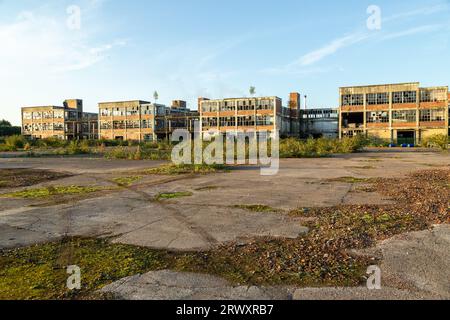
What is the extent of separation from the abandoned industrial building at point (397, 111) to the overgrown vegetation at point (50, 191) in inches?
2429

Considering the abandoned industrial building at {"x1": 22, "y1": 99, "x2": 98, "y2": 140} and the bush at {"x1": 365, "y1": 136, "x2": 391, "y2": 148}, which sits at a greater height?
the abandoned industrial building at {"x1": 22, "y1": 99, "x2": 98, "y2": 140}

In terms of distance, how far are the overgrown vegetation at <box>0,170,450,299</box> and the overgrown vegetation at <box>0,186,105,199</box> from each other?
6070 millimetres

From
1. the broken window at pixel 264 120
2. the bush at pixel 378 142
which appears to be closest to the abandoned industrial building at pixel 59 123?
the broken window at pixel 264 120

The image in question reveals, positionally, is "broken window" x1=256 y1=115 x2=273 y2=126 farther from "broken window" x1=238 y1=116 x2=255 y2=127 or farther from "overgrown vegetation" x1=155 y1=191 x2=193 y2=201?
"overgrown vegetation" x1=155 y1=191 x2=193 y2=201

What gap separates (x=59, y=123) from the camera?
311 ft

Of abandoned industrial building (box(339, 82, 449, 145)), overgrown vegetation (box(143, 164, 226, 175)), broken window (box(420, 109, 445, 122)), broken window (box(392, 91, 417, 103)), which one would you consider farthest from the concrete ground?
broken window (box(392, 91, 417, 103))

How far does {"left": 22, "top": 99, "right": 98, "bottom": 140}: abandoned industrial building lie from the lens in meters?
94.5

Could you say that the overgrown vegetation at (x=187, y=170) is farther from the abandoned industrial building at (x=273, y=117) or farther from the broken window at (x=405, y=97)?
the broken window at (x=405, y=97)

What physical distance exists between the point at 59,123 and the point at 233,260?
100772 millimetres

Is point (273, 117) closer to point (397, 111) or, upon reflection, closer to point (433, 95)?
point (397, 111)

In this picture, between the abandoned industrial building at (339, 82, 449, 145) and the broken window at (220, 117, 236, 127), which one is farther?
the broken window at (220, 117, 236, 127)

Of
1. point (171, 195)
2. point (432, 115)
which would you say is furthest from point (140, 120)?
point (171, 195)

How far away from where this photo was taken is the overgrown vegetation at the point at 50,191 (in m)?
11.5

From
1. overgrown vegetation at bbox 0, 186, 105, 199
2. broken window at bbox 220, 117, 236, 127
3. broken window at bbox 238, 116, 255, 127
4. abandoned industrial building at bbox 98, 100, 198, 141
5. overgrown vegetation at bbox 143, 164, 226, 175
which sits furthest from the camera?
abandoned industrial building at bbox 98, 100, 198, 141
